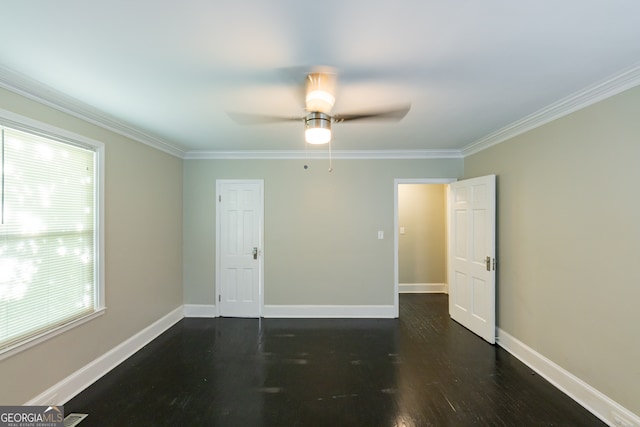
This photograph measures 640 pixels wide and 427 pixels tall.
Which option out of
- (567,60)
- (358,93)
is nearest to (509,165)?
(567,60)

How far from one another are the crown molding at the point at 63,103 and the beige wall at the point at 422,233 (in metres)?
4.24

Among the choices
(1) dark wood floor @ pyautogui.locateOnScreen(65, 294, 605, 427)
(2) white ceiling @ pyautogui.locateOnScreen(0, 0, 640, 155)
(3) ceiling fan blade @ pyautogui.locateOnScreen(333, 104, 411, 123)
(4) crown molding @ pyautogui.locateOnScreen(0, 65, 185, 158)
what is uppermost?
(2) white ceiling @ pyautogui.locateOnScreen(0, 0, 640, 155)

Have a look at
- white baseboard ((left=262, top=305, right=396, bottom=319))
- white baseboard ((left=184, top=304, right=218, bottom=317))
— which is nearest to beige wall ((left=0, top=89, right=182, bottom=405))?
white baseboard ((left=184, top=304, right=218, bottom=317))

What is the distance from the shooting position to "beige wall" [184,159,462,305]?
418cm

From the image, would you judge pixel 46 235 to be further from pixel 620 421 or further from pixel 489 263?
pixel 620 421

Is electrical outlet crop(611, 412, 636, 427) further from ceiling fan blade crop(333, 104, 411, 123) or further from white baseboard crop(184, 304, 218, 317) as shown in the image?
white baseboard crop(184, 304, 218, 317)

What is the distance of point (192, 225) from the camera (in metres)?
4.21

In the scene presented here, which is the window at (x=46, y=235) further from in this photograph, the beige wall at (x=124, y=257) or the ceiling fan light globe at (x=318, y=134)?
the ceiling fan light globe at (x=318, y=134)

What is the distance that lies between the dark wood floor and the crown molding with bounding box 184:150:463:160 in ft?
7.85

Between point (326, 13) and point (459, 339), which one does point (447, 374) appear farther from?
point (326, 13)

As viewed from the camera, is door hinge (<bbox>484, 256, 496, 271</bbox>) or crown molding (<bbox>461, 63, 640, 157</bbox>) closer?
crown molding (<bbox>461, 63, 640, 157</bbox>)

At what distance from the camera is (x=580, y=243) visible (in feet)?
7.49

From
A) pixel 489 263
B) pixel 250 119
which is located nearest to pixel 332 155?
pixel 250 119

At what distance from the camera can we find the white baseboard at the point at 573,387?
198 cm
